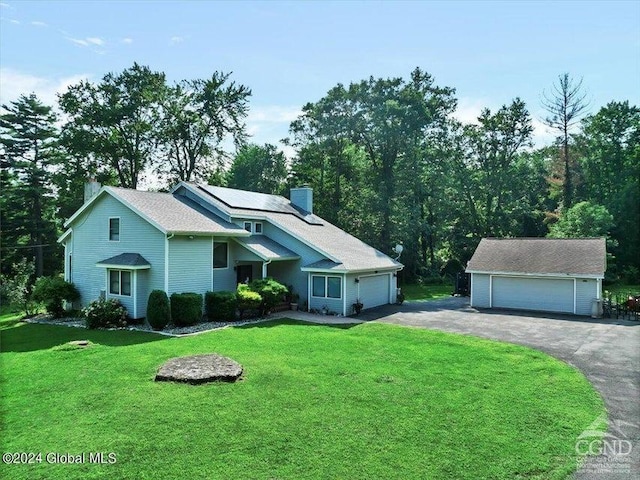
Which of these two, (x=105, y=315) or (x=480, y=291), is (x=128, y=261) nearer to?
(x=105, y=315)

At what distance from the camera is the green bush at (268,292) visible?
1888 cm

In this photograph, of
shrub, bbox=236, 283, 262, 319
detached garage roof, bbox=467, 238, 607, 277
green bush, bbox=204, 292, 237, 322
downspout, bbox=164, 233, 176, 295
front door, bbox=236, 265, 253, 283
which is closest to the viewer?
downspout, bbox=164, 233, 176, 295

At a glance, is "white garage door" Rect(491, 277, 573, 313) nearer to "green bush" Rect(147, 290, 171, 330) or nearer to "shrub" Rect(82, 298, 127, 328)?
"green bush" Rect(147, 290, 171, 330)

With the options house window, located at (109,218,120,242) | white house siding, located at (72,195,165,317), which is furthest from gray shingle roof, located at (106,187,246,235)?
house window, located at (109,218,120,242)

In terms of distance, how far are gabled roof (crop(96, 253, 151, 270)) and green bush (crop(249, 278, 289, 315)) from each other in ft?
15.1

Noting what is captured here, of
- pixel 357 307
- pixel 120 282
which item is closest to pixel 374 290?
pixel 357 307

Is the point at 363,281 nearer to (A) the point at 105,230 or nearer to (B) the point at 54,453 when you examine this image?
(A) the point at 105,230

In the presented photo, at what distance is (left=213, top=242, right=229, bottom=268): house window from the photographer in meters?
20.2

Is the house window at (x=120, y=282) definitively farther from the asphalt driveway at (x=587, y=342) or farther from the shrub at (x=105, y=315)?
the asphalt driveway at (x=587, y=342)

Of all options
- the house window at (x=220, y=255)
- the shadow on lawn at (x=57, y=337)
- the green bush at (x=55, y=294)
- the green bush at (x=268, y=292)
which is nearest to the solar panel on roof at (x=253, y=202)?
the house window at (x=220, y=255)

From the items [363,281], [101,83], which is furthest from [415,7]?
[101,83]

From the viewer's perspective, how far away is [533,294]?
2222cm

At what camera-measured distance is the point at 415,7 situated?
11227mm

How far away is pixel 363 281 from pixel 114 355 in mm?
12376
